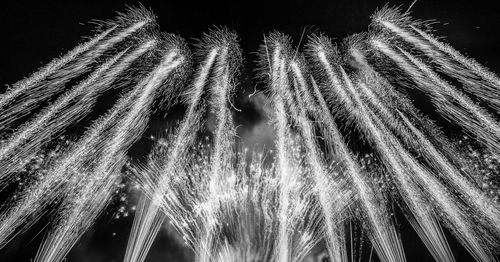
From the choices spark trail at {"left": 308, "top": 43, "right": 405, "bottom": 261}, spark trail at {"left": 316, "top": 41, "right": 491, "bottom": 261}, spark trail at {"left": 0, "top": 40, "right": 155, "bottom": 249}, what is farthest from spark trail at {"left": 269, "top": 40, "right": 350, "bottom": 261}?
spark trail at {"left": 0, "top": 40, "right": 155, "bottom": 249}

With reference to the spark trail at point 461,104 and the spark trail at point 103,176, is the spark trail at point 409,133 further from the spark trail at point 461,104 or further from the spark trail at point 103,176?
the spark trail at point 103,176

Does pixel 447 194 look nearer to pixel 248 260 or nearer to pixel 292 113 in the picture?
pixel 292 113

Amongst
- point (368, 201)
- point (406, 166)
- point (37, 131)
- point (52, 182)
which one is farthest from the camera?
point (368, 201)

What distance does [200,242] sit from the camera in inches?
364

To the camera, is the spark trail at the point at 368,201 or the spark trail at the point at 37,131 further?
the spark trail at the point at 368,201

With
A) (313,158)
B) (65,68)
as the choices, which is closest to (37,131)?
(65,68)

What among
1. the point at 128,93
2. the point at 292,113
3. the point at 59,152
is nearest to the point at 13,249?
the point at 59,152

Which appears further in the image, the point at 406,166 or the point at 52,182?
the point at 406,166

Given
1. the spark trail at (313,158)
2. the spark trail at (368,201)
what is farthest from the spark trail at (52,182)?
the spark trail at (368,201)

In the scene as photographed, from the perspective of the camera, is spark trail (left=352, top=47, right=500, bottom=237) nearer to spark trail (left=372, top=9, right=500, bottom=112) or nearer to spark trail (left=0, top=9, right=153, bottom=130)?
spark trail (left=372, top=9, right=500, bottom=112)

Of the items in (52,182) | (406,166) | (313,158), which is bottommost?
(52,182)

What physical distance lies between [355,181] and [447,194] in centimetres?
323

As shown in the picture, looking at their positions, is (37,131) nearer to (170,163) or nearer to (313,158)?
(170,163)

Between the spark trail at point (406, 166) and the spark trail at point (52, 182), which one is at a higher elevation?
the spark trail at point (406, 166)
